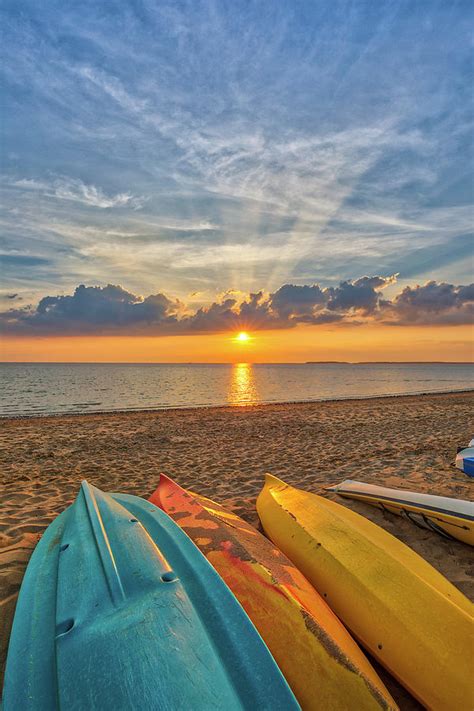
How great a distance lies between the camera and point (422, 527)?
13.6ft

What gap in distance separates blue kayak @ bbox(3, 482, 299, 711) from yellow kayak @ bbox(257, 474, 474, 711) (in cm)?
109

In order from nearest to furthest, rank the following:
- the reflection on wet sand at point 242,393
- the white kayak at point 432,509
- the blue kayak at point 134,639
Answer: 1. the blue kayak at point 134,639
2. the white kayak at point 432,509
3. the reflection on wet sand at point 242,393

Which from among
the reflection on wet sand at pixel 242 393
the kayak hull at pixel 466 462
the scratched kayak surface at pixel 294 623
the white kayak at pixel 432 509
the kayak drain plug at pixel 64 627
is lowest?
the reflection on wet sand at pixel 242 393

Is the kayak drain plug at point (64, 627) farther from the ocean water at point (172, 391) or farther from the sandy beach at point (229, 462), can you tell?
the ocean water at point (172, 391)

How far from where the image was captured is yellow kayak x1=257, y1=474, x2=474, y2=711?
2.11 metres

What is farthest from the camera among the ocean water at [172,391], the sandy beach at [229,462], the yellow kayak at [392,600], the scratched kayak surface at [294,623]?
the ocean water at [172,391]

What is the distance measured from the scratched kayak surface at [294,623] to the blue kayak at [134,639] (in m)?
0.32

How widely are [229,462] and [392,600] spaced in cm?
614

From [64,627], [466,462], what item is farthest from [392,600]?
[466,462]

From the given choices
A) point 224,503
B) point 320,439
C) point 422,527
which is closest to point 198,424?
point 320,439

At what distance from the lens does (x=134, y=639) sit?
68.2 inches

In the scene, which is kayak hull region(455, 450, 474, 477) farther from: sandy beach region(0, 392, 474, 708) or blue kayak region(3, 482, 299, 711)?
blue kayak region(3, 482, 299, 711)

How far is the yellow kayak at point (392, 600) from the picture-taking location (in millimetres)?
2107

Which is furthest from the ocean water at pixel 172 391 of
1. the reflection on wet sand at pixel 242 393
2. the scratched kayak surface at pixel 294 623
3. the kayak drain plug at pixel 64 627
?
the kayak drain plug at pixel 64 627
